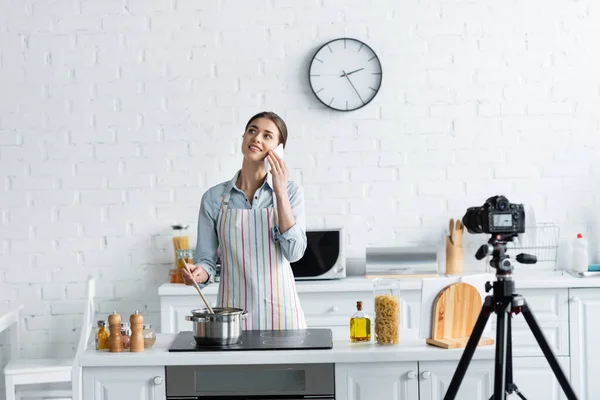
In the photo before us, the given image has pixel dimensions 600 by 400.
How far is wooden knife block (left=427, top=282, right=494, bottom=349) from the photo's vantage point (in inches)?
101

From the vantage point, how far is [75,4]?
466 cm

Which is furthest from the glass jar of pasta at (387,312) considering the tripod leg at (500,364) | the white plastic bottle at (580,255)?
the white plastic bottle at (580,255)

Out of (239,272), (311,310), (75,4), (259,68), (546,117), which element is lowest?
(311,310)

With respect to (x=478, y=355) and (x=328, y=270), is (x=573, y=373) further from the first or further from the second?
(x=478, y=355)

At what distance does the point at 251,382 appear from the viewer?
2.53 meters

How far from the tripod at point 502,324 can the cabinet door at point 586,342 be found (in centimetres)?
182

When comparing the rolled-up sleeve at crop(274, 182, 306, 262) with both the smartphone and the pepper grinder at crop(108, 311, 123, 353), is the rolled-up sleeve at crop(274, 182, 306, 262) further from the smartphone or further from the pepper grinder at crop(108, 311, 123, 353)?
the pepper grinder at crop(108, 311, 123, 353)

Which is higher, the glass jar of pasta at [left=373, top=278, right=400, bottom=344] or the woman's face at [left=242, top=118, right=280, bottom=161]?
the woman's face at [left=242, top=118, right=280, bottom=161]

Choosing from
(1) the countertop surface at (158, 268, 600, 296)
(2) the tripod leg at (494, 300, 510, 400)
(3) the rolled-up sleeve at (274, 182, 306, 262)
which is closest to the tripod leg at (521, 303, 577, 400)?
(2) the tripod leg at (494, 300, 510, 400)

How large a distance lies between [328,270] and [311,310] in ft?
0.73

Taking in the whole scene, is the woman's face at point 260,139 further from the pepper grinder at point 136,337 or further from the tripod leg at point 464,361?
the tripod leg at point 464,361

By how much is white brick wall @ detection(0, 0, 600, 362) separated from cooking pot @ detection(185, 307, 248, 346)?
2.09 meters

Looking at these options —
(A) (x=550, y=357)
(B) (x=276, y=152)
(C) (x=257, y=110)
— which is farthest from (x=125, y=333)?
(C) (x=257, y=110)

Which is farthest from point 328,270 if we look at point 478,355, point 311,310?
point 478,355
